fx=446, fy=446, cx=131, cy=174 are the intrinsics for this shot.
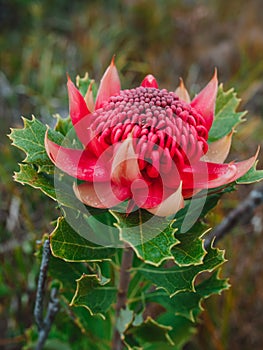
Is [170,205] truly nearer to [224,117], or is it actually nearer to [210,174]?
[210,174]

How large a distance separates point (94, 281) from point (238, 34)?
5.83 m

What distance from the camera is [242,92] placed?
377cm

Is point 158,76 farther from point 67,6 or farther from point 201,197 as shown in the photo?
point 201,197

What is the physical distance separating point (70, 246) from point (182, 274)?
0.28 metres

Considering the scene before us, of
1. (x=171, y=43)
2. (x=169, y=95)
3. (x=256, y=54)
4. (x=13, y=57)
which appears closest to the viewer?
(x=169, y=95)

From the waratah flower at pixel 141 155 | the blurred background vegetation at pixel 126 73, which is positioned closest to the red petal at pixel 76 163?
the waratah flower at pixel 141 155

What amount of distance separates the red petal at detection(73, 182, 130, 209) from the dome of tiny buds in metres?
0.07

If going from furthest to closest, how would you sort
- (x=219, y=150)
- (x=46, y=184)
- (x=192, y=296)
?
(x=192, y=296), (x=219, y=150), (x=46, y=184)

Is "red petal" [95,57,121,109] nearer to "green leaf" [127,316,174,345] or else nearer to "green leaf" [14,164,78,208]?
"green leaf" [14,164,78,208]

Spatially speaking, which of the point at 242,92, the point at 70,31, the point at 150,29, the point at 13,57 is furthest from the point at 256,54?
the point at 13,57

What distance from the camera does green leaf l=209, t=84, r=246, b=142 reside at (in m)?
1.21

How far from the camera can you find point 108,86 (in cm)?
106

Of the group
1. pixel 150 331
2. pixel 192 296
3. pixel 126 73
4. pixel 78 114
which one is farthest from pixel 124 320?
pixel 126 73

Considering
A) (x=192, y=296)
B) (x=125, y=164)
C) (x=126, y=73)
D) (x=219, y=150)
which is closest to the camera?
(x=125, y=164)
